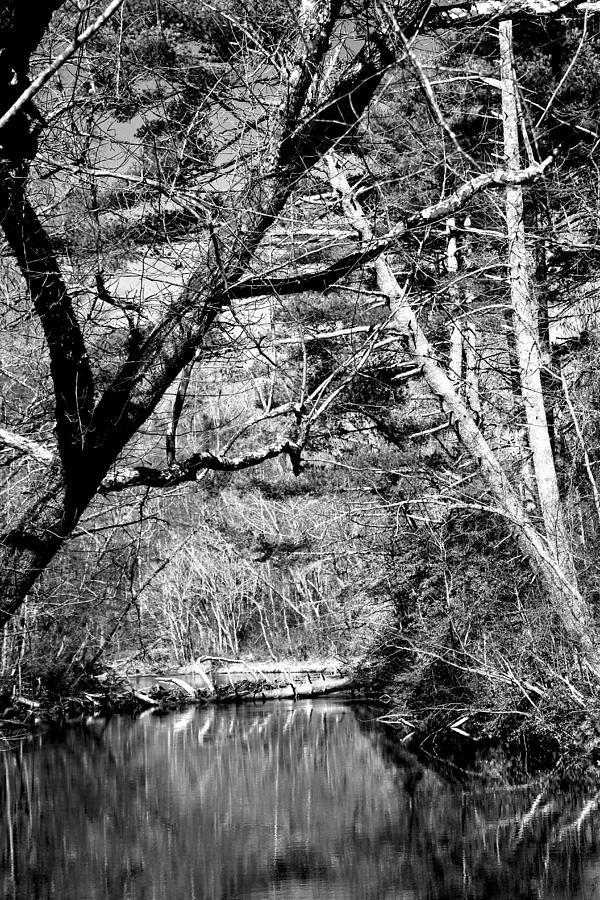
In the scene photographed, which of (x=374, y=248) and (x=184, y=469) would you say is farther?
(x=184, y=469)

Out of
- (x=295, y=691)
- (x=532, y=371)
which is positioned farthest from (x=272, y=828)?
(x=295, y=691)

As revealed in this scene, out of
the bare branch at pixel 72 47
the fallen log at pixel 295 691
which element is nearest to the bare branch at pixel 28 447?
the bare branch at pixel 72 47

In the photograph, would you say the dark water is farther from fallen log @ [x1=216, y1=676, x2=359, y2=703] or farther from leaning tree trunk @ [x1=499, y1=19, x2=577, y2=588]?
fallen log @ [x1=216, y1=676, x2=359, y2=703]

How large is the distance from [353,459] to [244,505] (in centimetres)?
1065

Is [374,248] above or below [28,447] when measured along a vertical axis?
above

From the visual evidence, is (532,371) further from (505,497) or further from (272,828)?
(272,828)

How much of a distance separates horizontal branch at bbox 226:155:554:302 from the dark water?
5.58 m

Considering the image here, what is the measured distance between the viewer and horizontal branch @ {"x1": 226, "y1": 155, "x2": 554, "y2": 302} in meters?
3.02

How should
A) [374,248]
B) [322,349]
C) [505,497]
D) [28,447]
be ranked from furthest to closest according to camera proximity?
[322,349]
[505,497]
[28,447]
[374,248]

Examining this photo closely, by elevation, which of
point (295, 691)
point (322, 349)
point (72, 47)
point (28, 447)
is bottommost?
point (295, 691)

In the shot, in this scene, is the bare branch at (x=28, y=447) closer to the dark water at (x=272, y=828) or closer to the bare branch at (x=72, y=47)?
the bare branch at (x=72, y=47)

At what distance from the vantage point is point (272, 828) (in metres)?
9.61

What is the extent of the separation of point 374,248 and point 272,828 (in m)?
7.90

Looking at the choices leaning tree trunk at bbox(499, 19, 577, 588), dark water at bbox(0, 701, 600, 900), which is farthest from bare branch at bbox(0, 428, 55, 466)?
leaning tree trunk at bbox(499, 19, 577, 588)
